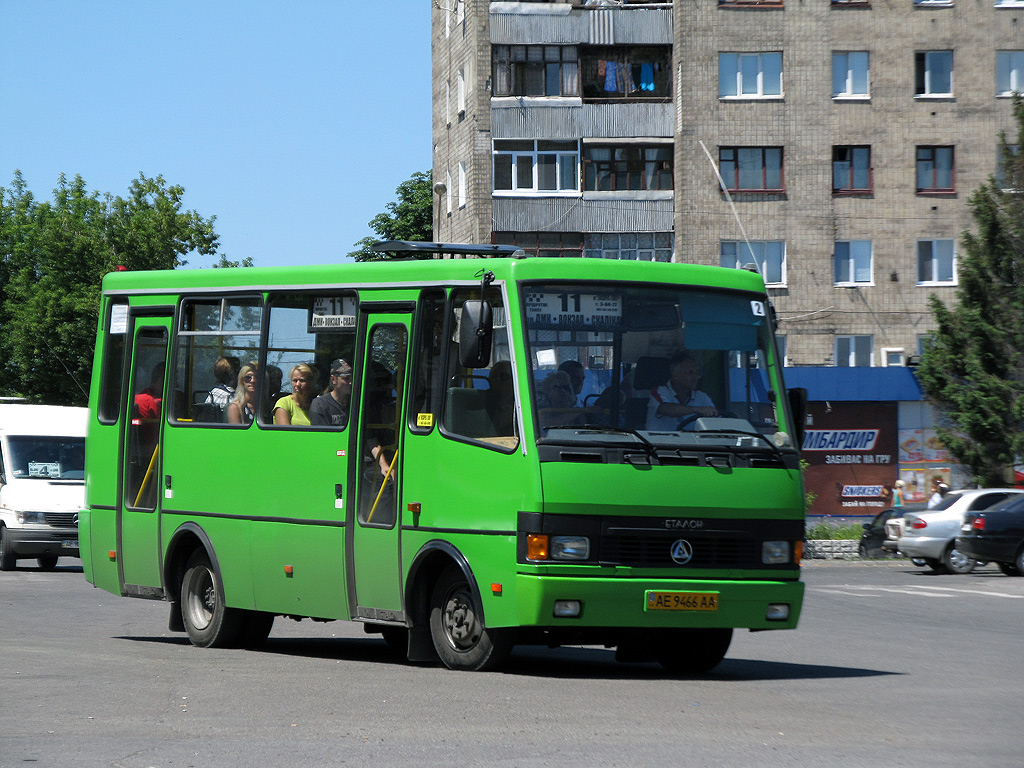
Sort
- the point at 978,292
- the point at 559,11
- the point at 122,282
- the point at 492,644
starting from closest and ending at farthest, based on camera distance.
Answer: the point at 492,644 < the point at 122,282 < the point at 978,292 < the point at 559,11

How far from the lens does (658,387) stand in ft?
38.7

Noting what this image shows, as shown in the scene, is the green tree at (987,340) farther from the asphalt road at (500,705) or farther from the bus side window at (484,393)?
the bus side window at (484,393)

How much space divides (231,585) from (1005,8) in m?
42.7

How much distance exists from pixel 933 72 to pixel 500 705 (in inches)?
1753

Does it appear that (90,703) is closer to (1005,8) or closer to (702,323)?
(702,323)

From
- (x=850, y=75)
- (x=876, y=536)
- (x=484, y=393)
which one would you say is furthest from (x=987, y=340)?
(x=484, y=393)

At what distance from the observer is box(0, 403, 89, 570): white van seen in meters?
29.4

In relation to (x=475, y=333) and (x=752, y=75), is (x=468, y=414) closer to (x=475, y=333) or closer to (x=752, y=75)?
(x=475, y=333)

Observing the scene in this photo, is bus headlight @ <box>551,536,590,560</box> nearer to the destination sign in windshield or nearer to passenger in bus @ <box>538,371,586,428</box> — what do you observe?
passenger in bus @ <box>538,371,586,428</box>

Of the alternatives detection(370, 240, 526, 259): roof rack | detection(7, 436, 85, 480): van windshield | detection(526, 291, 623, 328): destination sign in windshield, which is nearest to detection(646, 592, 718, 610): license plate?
detection(526, 291, 623, 328): destination sign in windshield

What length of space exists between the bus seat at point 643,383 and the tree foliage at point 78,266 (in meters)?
57.0

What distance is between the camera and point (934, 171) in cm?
5162

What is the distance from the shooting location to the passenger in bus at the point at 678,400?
1173 centimetres

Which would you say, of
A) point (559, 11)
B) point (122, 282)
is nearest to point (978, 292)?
point (559, 11)
